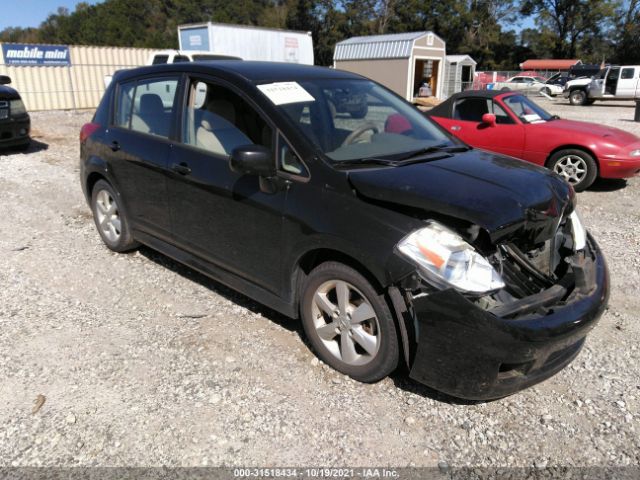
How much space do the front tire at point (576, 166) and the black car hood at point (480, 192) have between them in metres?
4.89

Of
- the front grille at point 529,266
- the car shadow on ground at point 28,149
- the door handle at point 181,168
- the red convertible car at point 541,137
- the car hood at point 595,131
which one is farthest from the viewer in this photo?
the car shadow on ground at point 28,149

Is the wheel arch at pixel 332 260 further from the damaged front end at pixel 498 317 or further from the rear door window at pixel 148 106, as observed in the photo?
the rear door window at pixel 148 106

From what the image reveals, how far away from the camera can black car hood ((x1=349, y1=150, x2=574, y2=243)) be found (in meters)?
2.56

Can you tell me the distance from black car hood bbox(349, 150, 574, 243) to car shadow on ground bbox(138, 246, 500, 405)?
993mm

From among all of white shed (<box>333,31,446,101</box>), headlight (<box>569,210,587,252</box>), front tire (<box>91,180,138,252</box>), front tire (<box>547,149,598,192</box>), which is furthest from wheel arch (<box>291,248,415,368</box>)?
white shed (<box>333,31,446,101</box>)

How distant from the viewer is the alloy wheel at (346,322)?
2.86 m

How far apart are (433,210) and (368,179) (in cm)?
44

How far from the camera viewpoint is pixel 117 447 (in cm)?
257

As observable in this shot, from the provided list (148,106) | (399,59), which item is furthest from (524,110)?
(399,59)

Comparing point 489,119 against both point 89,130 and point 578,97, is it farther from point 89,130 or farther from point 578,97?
point 578,97

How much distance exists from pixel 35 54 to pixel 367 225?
18.6 m

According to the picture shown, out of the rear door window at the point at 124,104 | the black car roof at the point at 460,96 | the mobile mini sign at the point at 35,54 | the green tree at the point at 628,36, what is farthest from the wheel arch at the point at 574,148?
the green tree at the point at 628,36

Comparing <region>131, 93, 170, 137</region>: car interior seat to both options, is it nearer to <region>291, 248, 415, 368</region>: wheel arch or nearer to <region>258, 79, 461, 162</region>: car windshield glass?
<region>258, 79, 461, 162</region>: car windshield glass

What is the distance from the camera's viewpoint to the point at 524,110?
8.16 meters
